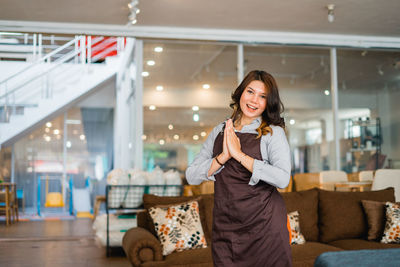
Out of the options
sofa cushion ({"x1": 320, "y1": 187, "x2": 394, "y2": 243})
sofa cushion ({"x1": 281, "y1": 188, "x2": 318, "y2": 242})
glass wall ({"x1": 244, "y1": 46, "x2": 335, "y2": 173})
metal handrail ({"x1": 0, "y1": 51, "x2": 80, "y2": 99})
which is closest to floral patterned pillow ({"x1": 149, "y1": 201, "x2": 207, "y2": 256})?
sofa cushion ({"x1": 281, "y1": 188, "x2": 318, "y2": 242})

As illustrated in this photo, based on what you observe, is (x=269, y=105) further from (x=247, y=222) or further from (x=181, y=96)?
(x=181, y=96)

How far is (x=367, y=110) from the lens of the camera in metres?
6.74

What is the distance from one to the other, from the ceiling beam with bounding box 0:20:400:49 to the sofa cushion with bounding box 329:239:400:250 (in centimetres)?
330

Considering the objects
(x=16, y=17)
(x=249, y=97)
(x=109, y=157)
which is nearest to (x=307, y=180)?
(x=16, y=17)

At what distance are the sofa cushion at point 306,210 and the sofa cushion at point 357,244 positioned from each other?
0.18 meters

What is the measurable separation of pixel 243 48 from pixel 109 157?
604 cm

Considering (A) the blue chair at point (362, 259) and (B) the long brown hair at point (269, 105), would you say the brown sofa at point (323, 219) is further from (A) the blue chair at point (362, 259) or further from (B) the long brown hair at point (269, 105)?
(A) the blue chair at point (362, 259)

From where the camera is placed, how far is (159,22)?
5.75m

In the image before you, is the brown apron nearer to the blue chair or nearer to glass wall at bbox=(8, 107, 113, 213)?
the blue chair

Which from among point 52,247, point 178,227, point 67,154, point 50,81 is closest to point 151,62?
point 52,247

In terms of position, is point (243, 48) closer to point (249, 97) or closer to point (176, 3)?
point (176, 3)

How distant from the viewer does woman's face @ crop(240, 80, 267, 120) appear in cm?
178

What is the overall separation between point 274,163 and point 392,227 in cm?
243

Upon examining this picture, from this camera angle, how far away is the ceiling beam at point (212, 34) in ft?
18.6
